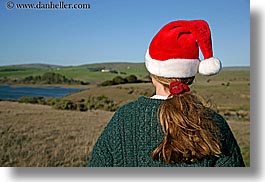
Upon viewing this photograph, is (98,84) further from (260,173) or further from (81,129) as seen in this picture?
(260,173)

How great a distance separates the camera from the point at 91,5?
2.48 m

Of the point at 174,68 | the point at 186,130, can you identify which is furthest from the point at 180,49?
the point at 186,130

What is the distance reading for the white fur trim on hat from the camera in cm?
118

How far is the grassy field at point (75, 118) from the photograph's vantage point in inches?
99.7

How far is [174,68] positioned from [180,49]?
5 cm

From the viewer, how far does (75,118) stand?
2652 mm

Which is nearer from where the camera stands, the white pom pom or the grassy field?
the white pom pom

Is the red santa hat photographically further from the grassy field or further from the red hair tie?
the grassy field

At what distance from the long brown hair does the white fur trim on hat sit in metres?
0.06

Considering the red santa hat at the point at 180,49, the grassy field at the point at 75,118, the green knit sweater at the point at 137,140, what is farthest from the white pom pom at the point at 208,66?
the grassy field at the point at 75,118

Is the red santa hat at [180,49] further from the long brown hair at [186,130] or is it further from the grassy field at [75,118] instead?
the grassy field at [75,118]

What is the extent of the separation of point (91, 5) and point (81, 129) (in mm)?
655

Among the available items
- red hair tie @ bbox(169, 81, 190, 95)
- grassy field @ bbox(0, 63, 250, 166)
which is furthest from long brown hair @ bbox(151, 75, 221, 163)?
grassy field @ bbox(0, 63, 250, 166)

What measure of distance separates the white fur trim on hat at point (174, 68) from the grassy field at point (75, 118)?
1.30 meters
